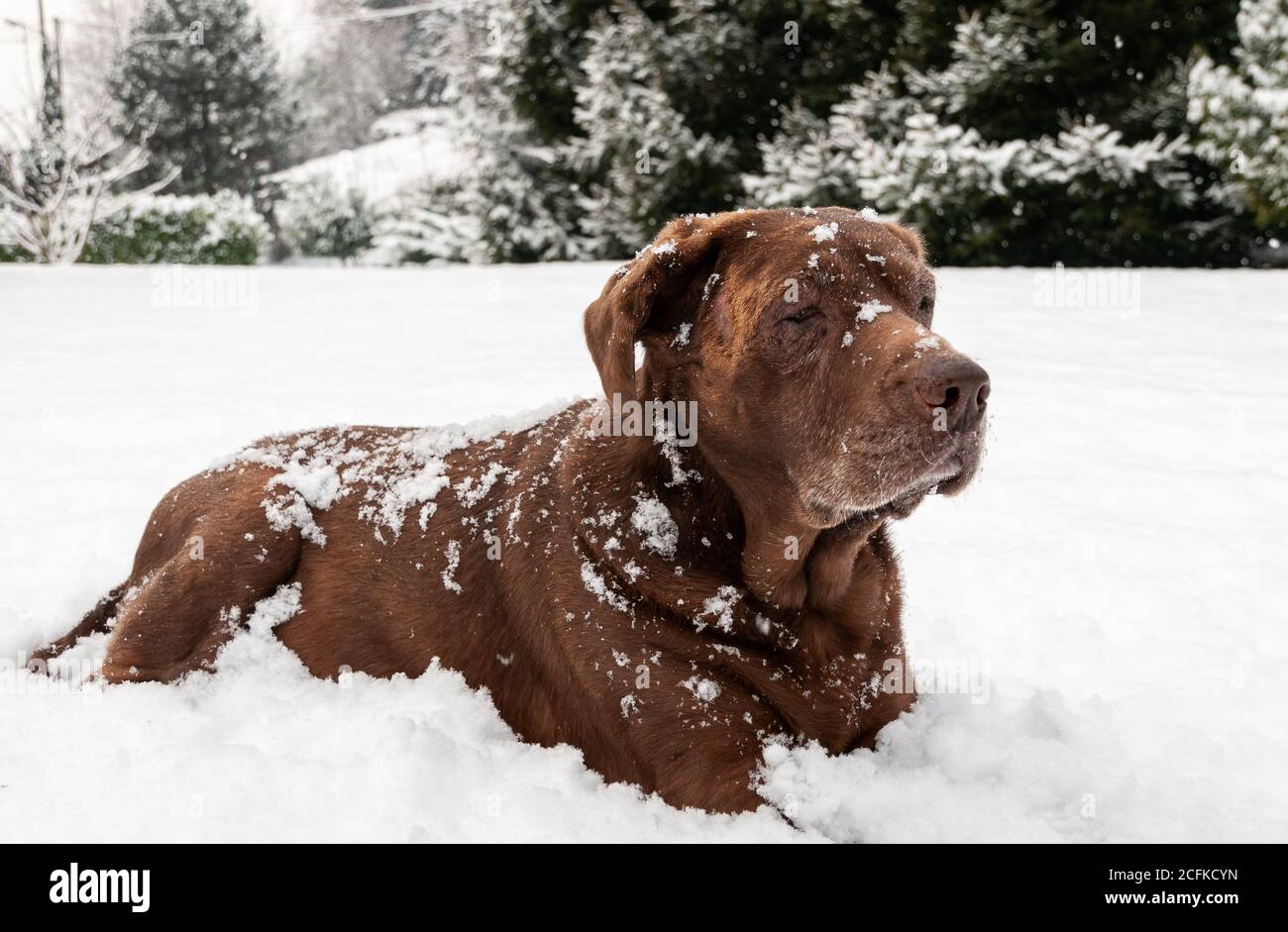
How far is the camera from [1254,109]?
37.9 ft

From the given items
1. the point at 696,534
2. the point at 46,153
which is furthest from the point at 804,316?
the point at 46,153

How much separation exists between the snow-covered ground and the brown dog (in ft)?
0.43

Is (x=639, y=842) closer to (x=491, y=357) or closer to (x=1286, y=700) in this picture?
(x=1286, y=700)

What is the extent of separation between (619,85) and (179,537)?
14.0m

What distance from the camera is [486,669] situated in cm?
331

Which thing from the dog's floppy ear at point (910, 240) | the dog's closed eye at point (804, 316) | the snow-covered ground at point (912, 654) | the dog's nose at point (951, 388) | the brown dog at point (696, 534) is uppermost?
the dog's floppy ear at point (910, 240)

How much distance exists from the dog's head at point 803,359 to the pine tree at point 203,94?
28.6 meters

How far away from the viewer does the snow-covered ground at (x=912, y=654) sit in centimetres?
276

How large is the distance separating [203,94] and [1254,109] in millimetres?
26831
